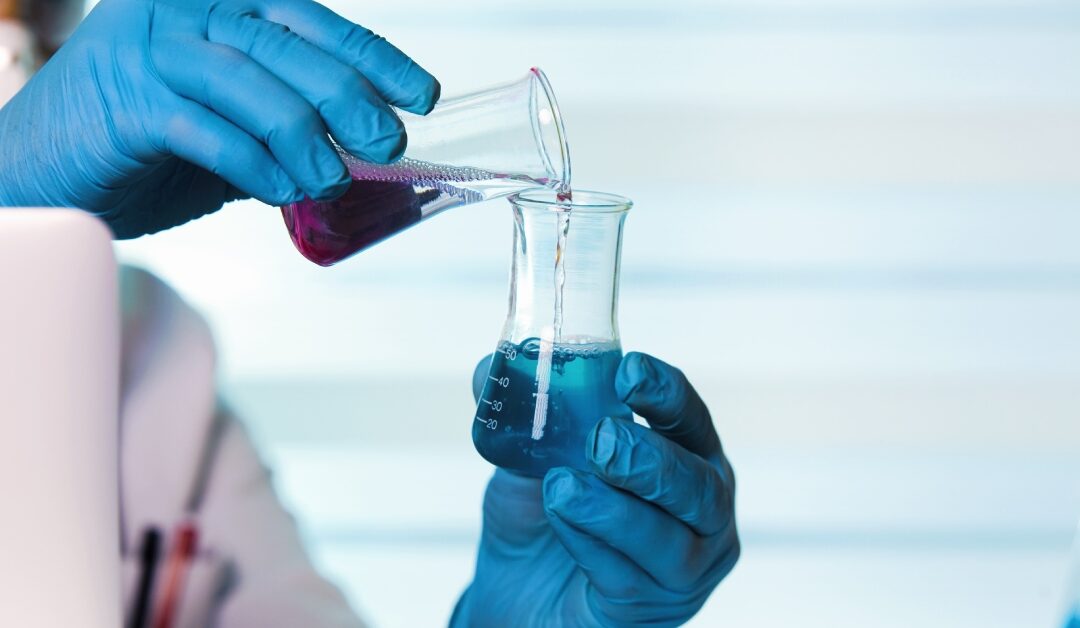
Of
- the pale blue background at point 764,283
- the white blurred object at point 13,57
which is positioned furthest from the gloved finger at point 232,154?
the pale blue background at point 764,283

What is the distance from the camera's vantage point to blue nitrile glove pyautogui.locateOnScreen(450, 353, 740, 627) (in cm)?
98

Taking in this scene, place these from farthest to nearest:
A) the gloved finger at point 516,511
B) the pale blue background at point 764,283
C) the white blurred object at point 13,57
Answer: the pale blue background at point 764,283 → the white blurred object at point 13,57 → the gloved finger at point 516,511

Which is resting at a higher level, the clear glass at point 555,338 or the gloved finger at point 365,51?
the gloved finger at point 365,51

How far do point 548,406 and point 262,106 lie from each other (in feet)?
1.19

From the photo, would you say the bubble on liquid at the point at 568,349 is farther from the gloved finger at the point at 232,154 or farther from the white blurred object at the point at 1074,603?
the white blurred object at the point at 1074,603

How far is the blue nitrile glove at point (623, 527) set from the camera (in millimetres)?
977

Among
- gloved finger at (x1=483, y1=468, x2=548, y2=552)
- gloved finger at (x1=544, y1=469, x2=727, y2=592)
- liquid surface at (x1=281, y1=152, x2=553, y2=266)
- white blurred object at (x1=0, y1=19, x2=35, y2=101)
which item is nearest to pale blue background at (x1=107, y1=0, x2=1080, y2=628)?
white blurred object at (x1=0, y1=19, x2=35, y2=101)

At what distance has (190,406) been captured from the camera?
1056mm

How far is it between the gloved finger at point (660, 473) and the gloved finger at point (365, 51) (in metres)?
0.33

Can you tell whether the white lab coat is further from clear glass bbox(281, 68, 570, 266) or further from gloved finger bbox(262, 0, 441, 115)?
gloved finger bbox(262, 0, 441, 115)

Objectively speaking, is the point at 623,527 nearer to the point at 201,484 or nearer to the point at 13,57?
the point at 201,484

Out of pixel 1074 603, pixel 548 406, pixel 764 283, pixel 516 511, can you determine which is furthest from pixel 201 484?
pixel 764 283

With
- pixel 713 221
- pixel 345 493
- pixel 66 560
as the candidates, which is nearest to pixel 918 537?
pixel 713 221

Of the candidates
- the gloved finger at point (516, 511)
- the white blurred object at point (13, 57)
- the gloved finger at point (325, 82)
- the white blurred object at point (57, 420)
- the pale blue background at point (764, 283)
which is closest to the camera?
the white blurred object at point (57, 420)
